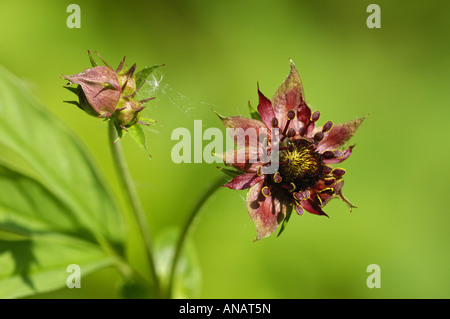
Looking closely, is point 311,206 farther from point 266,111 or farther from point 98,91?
point 98,91

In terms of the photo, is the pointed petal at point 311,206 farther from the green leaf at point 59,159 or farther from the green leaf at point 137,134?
the green leaf at point 59,159

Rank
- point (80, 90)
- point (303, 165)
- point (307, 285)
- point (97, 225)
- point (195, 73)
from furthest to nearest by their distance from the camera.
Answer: point (195, 73) → point (307, 285) → point (97, 225) → point (303, 165) → point (80, 90)

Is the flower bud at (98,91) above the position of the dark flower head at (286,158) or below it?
above

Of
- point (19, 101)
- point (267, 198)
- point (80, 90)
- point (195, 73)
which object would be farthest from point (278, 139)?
point (195, 73)

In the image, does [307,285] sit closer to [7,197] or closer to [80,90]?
[7,197]

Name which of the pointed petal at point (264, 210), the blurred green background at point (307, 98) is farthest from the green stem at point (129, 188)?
the blurred green background at point (307, 98)

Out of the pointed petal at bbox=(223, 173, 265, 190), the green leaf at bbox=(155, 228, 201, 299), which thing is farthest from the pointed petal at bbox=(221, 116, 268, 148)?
the green leaf at bbox=(155, 228, 201, 299)
